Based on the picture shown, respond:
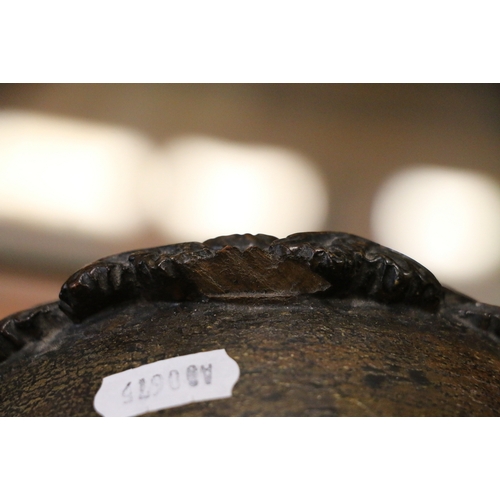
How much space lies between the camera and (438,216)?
1.78 meters

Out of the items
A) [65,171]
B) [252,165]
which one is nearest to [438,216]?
[252,165]

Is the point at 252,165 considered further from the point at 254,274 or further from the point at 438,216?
the point at 254,274

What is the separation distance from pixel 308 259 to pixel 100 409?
31cm

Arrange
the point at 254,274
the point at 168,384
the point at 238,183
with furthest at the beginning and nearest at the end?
the point at 238,183 < the point at 254,274 < the point at 168,384

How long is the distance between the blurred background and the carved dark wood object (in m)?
0.97

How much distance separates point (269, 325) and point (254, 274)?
76 millimetres

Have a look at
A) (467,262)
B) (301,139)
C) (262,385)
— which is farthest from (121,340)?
(467,262)

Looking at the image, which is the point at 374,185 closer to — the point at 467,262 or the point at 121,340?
the point at 467,262

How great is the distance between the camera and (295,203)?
5.74 feet

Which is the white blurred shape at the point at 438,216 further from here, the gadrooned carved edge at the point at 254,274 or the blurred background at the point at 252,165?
the gadrooned carved edge at the point at 254,274

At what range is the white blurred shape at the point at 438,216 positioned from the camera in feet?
5.79

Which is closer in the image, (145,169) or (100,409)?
(100,409)

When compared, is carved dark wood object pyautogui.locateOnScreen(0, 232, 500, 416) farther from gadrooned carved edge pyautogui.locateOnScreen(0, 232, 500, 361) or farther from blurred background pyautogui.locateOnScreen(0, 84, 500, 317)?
blurred background pyautogui.locateOnScreen(0, 84, 500, 317)

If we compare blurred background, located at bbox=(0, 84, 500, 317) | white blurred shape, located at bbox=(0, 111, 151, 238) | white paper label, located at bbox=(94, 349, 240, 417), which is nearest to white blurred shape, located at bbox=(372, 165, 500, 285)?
blurred background, located at bbox=(0, 84, 500, 317)
